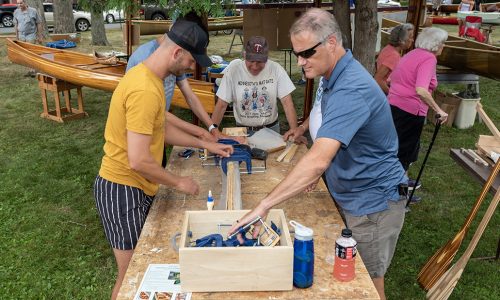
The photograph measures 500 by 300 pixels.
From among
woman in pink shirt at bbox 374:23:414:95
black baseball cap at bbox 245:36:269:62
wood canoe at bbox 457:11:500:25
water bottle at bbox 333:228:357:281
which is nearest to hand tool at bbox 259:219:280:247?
water bottle at bbox 333:228:357:281

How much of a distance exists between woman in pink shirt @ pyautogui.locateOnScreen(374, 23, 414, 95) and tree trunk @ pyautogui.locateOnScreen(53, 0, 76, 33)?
14.7m

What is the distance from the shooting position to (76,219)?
5035 mm

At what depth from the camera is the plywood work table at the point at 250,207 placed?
6.30 feet

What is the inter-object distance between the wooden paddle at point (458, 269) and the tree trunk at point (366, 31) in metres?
3.32

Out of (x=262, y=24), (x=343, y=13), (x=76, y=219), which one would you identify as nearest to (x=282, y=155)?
(x=76, y=219)

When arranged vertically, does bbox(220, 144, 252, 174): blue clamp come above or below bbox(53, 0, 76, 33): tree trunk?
below

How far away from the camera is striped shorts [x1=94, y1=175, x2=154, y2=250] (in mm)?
2615

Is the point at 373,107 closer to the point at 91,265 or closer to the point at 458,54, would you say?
the point at 91,265

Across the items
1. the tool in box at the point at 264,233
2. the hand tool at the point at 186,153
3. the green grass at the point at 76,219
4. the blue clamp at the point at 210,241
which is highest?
the tool in box at the point at 264,233

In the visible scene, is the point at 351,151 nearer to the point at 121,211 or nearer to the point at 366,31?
the point at 121,211

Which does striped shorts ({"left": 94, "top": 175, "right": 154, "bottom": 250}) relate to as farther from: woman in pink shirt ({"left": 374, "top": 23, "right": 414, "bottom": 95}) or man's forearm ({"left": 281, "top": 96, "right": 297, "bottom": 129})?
woman in pink shirt ({"left": 374, "top": 23, "right": 414, "bottom": 95})

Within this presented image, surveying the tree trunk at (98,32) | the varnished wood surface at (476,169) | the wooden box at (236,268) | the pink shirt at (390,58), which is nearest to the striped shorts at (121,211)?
the wooden box at (236,268)

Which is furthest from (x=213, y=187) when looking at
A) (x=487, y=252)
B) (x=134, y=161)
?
(x=487, y=252)

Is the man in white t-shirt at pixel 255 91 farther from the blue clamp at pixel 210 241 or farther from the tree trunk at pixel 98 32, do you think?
the tree trunk at pixel 98 32
